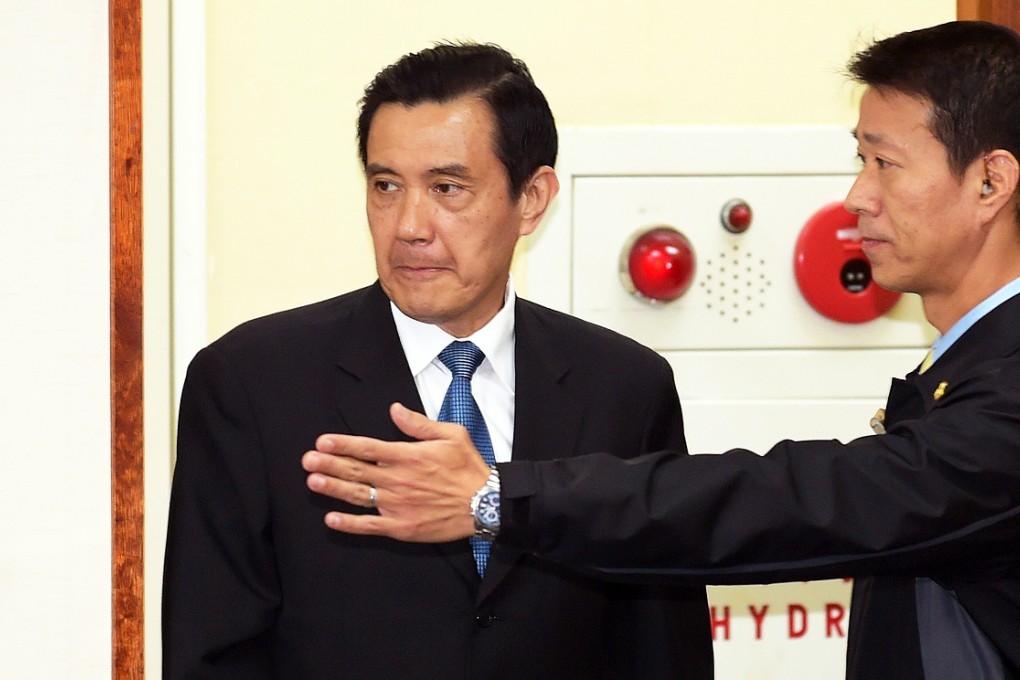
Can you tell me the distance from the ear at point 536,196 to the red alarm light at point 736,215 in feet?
1.03

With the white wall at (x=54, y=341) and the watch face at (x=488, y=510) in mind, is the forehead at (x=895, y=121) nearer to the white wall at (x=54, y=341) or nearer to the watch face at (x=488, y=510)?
the watch face at (x=488, y=510)

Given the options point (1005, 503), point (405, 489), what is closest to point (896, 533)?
point (1005, 503)

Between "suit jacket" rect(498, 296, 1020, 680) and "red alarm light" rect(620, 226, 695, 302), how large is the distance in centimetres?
49

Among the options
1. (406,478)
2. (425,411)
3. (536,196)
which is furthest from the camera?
(536,196)

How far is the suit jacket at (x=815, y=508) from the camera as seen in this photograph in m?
1.22

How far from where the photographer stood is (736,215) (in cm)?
176

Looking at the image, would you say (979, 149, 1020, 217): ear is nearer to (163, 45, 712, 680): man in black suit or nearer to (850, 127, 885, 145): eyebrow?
(850, 127, 885, 145): eyebrow

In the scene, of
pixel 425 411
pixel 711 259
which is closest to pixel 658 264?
pixel 711 259

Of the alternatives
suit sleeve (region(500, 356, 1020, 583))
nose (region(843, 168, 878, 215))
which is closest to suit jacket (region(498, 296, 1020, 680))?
suit sleeve (region(500, 356, 1020, 583))

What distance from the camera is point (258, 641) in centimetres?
133

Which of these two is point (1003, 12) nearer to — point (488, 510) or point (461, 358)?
point (461, 358)

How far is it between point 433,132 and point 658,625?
59 cm

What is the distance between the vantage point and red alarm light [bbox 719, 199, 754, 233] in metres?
1.76

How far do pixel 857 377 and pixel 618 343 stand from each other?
0.44 m
